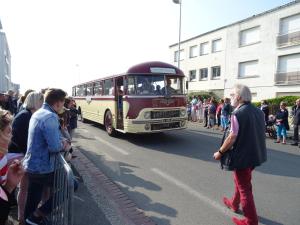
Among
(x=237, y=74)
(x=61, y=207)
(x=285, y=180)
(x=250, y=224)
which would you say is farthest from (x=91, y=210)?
(x=237, y=74)

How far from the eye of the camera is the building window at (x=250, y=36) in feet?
97.9

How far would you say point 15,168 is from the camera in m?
2.65

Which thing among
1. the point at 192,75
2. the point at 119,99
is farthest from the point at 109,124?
the point at 192,75

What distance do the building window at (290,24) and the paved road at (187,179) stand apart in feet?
60.3

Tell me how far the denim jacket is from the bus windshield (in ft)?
24.6

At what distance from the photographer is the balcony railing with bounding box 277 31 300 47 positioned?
25.5m

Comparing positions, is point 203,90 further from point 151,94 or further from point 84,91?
point 151,94

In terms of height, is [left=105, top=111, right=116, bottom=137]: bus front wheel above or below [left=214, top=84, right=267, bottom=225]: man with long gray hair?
below

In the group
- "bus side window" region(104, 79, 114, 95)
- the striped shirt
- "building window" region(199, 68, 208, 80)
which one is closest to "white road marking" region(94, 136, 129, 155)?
"bus side window" region(104, 79, 114, 95)

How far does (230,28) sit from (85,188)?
30855mm

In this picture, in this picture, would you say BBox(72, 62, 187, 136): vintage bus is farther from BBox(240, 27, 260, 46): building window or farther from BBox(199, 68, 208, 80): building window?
BBox(199, 68, 208, 80): building window

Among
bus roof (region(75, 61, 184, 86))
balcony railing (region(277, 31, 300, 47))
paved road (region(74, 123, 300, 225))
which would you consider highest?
balcony railing (region(277, 31, 300, 47))

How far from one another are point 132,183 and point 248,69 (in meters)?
27.0

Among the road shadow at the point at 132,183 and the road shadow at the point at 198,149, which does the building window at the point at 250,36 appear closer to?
the road shadow at the point at 198,149
